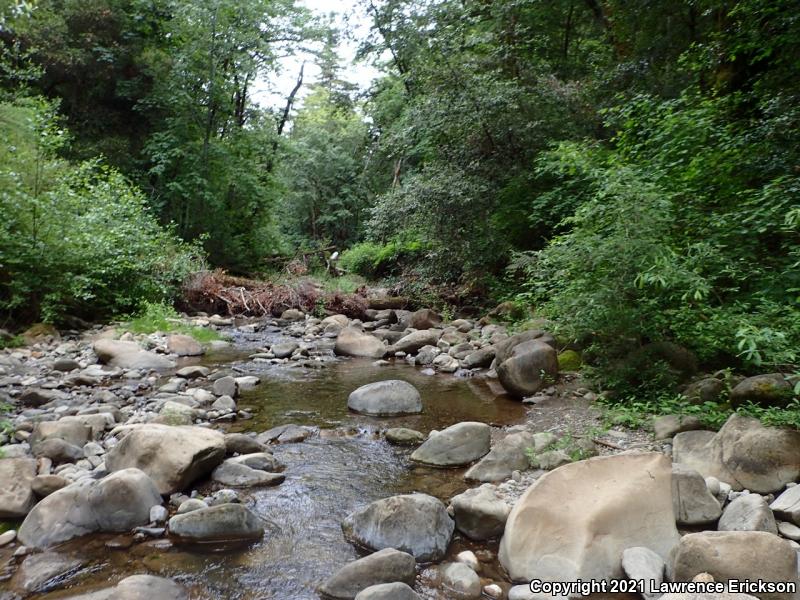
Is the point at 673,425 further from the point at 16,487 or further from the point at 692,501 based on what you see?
the point at 16,487

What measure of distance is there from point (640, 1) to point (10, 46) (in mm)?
15709

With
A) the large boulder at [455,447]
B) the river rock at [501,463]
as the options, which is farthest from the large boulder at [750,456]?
the large boulder at [455,447]

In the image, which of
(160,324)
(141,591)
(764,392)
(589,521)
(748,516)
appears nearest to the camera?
(141,591)

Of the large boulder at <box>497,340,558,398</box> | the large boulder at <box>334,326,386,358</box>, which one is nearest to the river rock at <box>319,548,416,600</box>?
the large boulder at <box>497,340,558,398</box>

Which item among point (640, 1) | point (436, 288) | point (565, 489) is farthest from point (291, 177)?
point (565, 489)

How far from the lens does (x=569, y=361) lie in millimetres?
6918

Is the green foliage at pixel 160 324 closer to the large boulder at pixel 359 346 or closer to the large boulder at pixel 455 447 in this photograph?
the large boulder at pixel 359 346

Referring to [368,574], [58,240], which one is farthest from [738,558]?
[58,240]

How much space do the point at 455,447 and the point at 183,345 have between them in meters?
6.00

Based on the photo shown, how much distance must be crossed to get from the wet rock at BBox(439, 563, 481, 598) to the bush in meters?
8.41

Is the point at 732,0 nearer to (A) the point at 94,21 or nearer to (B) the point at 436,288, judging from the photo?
(B) the point at 436,288

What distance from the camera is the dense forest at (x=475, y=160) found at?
16.1ft

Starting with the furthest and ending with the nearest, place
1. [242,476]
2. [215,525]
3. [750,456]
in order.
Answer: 1. [242,476]
2. [750,456]
3. [215,525]

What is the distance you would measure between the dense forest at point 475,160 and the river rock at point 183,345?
1.76 m
